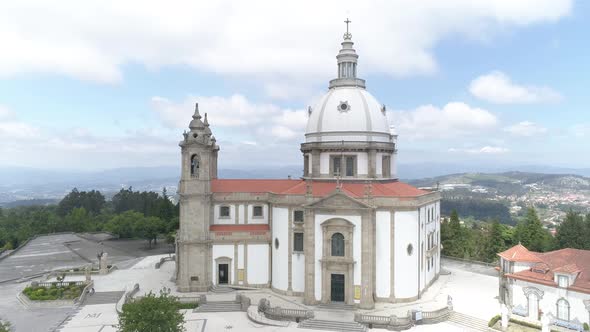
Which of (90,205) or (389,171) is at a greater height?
(389,171)

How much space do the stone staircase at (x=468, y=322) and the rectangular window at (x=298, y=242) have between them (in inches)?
541

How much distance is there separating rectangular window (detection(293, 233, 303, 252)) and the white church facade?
92mm

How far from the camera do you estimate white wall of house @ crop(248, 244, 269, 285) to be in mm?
40344

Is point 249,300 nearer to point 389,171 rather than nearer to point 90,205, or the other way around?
point 389,171

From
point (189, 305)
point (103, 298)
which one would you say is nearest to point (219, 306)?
point (189, 305)

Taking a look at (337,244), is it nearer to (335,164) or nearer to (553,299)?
(335,164)

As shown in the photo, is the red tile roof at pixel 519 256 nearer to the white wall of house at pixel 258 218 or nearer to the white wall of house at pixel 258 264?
the white wall of house at pixel 258 264

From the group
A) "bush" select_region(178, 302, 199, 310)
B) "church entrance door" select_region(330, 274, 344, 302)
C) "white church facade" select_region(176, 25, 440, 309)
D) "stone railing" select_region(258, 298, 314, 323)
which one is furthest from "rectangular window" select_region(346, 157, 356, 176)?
"bush" select_region(178, 302, 199, 310)

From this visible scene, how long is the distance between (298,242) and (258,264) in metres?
5.18

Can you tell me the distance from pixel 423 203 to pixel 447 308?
357 inches

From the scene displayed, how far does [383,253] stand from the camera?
35.8m

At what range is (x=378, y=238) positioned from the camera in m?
35.8

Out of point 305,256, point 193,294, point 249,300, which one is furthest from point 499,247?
point 193,294

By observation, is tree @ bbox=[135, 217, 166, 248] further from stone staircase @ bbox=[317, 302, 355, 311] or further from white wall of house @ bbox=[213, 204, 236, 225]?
stone staircase @ bbox=[317, 302, 355, 311]
